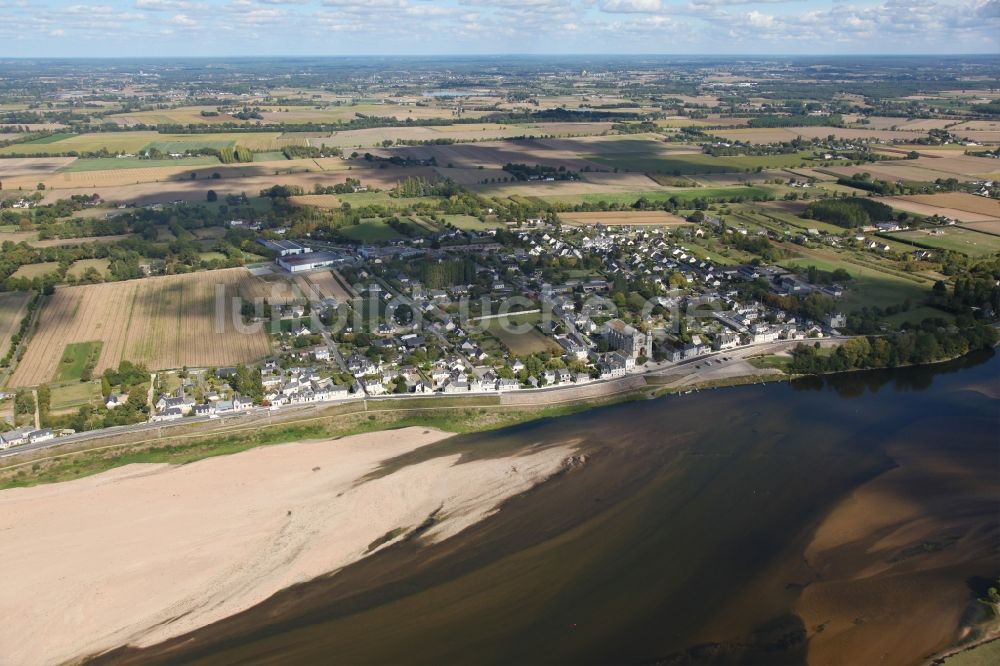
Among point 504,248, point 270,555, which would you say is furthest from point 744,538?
point 504,248

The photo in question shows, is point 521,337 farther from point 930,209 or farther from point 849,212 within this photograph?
point 930,209

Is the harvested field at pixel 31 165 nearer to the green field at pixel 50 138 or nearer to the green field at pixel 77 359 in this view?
the green field at pixel 50 138

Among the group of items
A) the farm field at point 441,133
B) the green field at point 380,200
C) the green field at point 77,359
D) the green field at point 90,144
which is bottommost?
the green field at point 77,359

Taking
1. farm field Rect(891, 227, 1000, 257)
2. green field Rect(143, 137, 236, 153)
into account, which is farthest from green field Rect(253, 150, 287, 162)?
farm field Rect(891, 227, 1000, 257)

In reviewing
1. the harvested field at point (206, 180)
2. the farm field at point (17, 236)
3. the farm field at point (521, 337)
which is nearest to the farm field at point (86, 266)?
the farm field at point (17, 236)

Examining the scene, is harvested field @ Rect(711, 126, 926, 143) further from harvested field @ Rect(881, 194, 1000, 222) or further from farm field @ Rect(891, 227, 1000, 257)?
farm field @ Rect(891, 227, 1000, 257)
